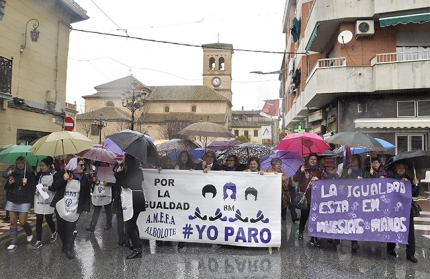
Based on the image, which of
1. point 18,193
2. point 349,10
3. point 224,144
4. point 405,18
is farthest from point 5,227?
point 405,18

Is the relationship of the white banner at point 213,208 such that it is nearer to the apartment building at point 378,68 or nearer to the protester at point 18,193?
the protester at point 18,193

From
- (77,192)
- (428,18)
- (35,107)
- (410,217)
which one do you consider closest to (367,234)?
(410,217)

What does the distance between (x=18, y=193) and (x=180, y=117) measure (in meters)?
58.2

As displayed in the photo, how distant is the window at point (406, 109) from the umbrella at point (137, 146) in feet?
41.9

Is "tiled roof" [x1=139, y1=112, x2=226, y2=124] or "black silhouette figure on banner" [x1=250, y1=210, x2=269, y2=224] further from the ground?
"tiled roof" [x1=139, y1=112, x2=226, y2=124]

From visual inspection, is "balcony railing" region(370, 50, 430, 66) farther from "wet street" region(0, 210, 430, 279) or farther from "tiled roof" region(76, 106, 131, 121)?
"tiled roof" region(76, 106, 131, 121)

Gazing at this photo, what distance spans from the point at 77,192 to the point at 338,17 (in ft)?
43.2

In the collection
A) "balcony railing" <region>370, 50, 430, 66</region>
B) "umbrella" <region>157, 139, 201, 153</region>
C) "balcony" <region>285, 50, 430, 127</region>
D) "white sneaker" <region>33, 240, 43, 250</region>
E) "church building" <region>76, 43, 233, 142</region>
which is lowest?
"white sneaker" <region>33, 240, 43, 250</region>

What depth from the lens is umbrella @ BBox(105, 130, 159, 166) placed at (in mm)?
5230

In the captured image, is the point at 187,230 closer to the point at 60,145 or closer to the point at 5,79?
the point at 60,145

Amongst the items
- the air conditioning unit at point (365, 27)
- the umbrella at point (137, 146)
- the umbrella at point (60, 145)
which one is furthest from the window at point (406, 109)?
the umbrella at point (60, 145)

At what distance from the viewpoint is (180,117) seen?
64.2 m

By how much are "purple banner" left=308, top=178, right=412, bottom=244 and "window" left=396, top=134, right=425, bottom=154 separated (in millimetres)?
9995

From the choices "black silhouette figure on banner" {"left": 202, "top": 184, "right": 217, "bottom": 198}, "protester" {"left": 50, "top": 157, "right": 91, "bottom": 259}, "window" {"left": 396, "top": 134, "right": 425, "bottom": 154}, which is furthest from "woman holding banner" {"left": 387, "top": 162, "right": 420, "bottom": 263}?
"window" {"left": 396, "top": 134, "right": 425, "bottom": 154}
